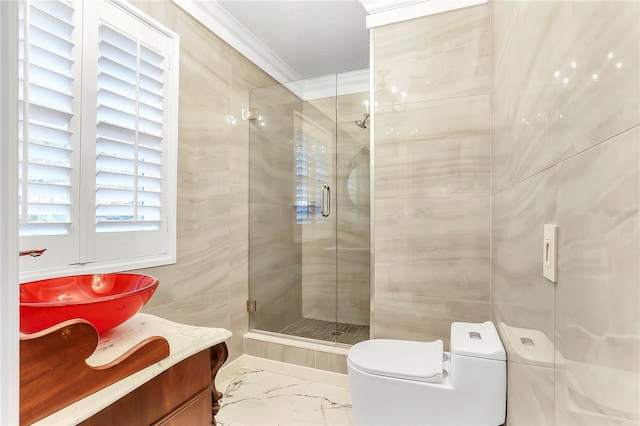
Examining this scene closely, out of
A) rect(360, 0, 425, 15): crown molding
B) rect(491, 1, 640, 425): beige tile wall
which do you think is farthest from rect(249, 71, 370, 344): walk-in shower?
rect(491, 1, 640, 425): beige tile wall

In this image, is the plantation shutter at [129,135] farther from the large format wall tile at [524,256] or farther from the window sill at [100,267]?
the large format wall tile at [524,256]

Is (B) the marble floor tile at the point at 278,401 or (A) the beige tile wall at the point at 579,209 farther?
(B) the marble floor tile at the point at 278,401

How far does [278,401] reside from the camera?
2.01 m

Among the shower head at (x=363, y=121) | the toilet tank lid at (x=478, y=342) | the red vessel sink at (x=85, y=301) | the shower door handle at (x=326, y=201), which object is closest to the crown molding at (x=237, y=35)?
the shower head at (x=363, y=121)

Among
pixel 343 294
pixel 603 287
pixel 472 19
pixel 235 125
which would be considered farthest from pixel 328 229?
pixel 603 287

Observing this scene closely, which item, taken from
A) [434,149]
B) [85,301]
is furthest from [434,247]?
[85,301]

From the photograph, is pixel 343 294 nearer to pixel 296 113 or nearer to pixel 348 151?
pixel 348 151

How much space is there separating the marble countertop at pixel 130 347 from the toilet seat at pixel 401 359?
705 millimetres

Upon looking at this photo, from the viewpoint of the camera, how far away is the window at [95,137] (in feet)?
4.13

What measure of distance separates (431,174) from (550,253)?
1.25m

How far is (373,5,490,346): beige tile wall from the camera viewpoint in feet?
6.03

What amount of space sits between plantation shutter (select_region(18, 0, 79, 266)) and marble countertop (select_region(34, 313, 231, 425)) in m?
0.62

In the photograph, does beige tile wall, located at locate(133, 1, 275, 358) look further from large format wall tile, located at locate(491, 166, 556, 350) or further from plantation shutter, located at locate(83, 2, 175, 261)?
large format wall tile, located at locate(491, 166, 556, 350)

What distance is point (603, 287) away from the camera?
1.56 feet
